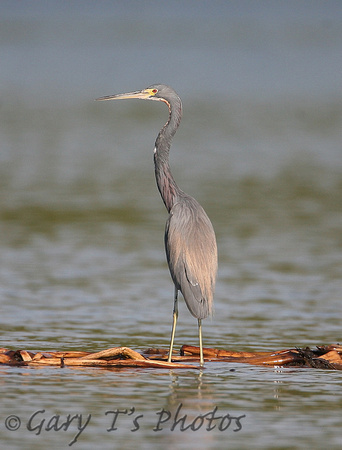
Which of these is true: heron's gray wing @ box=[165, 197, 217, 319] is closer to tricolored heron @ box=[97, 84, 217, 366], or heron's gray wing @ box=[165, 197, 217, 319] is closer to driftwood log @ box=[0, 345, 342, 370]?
tricolored heron @ box=[97, 84, 217, 366]

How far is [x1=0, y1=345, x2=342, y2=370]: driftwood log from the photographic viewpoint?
9.77 metres

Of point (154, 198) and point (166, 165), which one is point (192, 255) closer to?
point (166, 165)

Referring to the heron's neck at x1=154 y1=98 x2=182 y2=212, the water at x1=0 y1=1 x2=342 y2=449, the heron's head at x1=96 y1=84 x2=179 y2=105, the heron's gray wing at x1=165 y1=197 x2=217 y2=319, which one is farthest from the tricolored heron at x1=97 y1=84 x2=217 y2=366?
the heron's head at x1=96 y1=84 x2=179 y2=105

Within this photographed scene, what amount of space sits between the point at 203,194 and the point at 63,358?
13800 mm

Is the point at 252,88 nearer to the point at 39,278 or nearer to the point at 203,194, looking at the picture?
the point at 203,194

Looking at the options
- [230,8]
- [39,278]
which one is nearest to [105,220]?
[39,278]

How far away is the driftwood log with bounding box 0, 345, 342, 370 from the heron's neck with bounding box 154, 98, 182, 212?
1.42 meters

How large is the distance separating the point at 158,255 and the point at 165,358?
6656mm

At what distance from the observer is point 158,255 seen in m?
16.9

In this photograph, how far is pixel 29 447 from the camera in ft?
24.4

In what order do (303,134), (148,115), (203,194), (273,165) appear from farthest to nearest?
(148,115) → (303,134) → (273,165) → (203,194)

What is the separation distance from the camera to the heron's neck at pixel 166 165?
1108cm

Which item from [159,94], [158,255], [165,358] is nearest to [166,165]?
[159,94]

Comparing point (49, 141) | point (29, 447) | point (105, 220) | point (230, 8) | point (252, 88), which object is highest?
point (230, 8)
